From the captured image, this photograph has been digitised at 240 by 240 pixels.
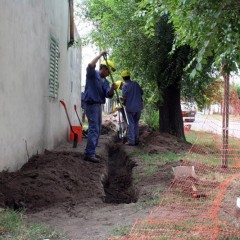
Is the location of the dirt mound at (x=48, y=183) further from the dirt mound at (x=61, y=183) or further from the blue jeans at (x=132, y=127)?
the blue jeans at (x=132, y=127)

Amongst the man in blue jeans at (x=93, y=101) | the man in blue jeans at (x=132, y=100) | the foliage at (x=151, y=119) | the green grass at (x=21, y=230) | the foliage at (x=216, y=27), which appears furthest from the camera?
the foliage at (x=151, y=119)

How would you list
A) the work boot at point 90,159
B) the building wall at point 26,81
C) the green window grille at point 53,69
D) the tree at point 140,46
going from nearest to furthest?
1. the building wall at point 26,81
2. the work boot at point 90,159
3. the green window grille at point 53,69
4. the tree at point 140,46

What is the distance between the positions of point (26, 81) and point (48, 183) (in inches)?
75.2

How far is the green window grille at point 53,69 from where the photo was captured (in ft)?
28.0

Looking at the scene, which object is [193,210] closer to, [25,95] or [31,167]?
[31,167]

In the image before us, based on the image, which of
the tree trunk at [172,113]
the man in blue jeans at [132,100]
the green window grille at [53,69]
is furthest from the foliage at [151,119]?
the green window grille at [53,69]

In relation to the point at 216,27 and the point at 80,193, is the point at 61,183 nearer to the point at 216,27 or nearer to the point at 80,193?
the point at 80,193

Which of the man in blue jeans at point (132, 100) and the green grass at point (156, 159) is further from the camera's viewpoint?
the man in blue jeans at point (132, 100)

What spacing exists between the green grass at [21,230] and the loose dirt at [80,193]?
14 centimetres

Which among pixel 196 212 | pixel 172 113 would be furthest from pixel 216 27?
pixel 172 113

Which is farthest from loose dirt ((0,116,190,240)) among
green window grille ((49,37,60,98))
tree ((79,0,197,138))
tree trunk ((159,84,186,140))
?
tree trunk ((159,84,186,140))

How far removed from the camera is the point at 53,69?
8836 millimetres

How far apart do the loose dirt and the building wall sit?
353 millimetres

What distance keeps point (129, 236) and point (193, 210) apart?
1145mm
